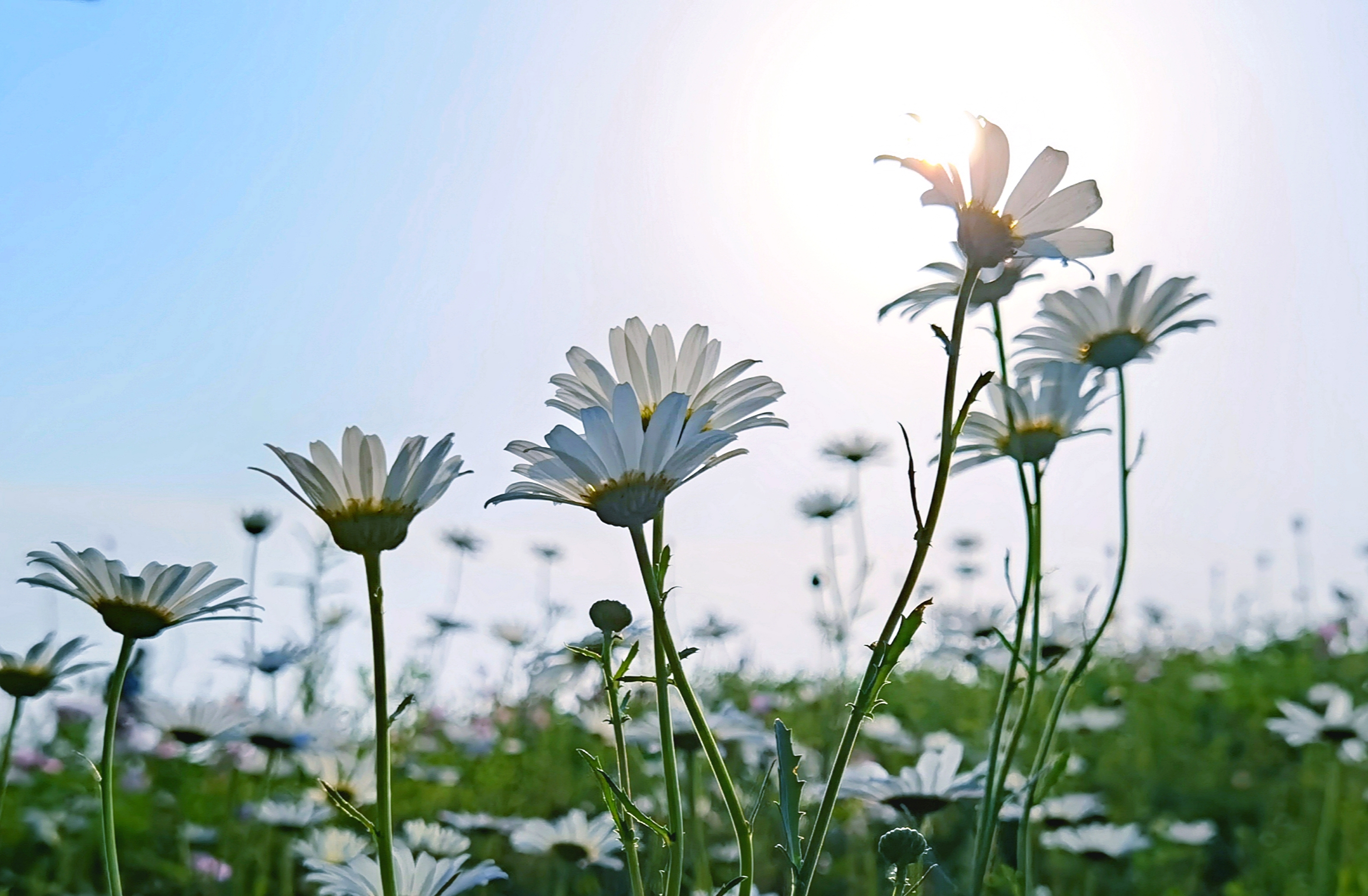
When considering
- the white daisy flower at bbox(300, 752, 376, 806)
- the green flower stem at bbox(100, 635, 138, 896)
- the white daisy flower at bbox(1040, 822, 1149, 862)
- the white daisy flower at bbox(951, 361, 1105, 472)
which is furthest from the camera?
the white daisy flower at bbox(1040, 822, 1149, 862)

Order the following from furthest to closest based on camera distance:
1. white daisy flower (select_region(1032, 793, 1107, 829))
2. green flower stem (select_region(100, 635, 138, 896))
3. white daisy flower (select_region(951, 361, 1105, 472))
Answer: white daisy flower (select_region(1032, 793, 1107, 829)) < white daisy flower (select_region(951, 361, 1105, 472)) < green flower stem (select_region(100, 635, 138, 896))

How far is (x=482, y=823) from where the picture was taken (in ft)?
7.30

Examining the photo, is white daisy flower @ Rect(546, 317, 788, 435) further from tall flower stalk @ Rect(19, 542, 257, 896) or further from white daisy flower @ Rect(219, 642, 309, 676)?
white daisy flower @ Rect(219, 642, 309, 676)

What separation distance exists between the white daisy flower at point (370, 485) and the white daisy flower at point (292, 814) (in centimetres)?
162

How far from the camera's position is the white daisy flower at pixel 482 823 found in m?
2.24

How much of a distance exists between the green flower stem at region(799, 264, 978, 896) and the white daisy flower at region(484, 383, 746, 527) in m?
0.14

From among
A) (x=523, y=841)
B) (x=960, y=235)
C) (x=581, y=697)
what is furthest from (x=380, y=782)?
(x=581, y=697)

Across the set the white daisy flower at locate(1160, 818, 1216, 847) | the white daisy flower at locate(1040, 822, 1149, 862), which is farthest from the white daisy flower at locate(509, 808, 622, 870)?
the white daisy flower at locate(1160, 818, 1216, 847)

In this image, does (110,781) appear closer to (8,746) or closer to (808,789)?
(8,746)

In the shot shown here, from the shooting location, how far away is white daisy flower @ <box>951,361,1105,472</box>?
51.1 inches

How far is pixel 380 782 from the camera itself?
2.36 feet

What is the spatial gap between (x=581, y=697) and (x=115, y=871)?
1564 mm

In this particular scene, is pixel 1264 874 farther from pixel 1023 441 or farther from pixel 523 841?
pixel 1023 441

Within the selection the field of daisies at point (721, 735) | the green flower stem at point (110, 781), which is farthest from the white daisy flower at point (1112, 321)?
the green flower stem at point (110, 781)
